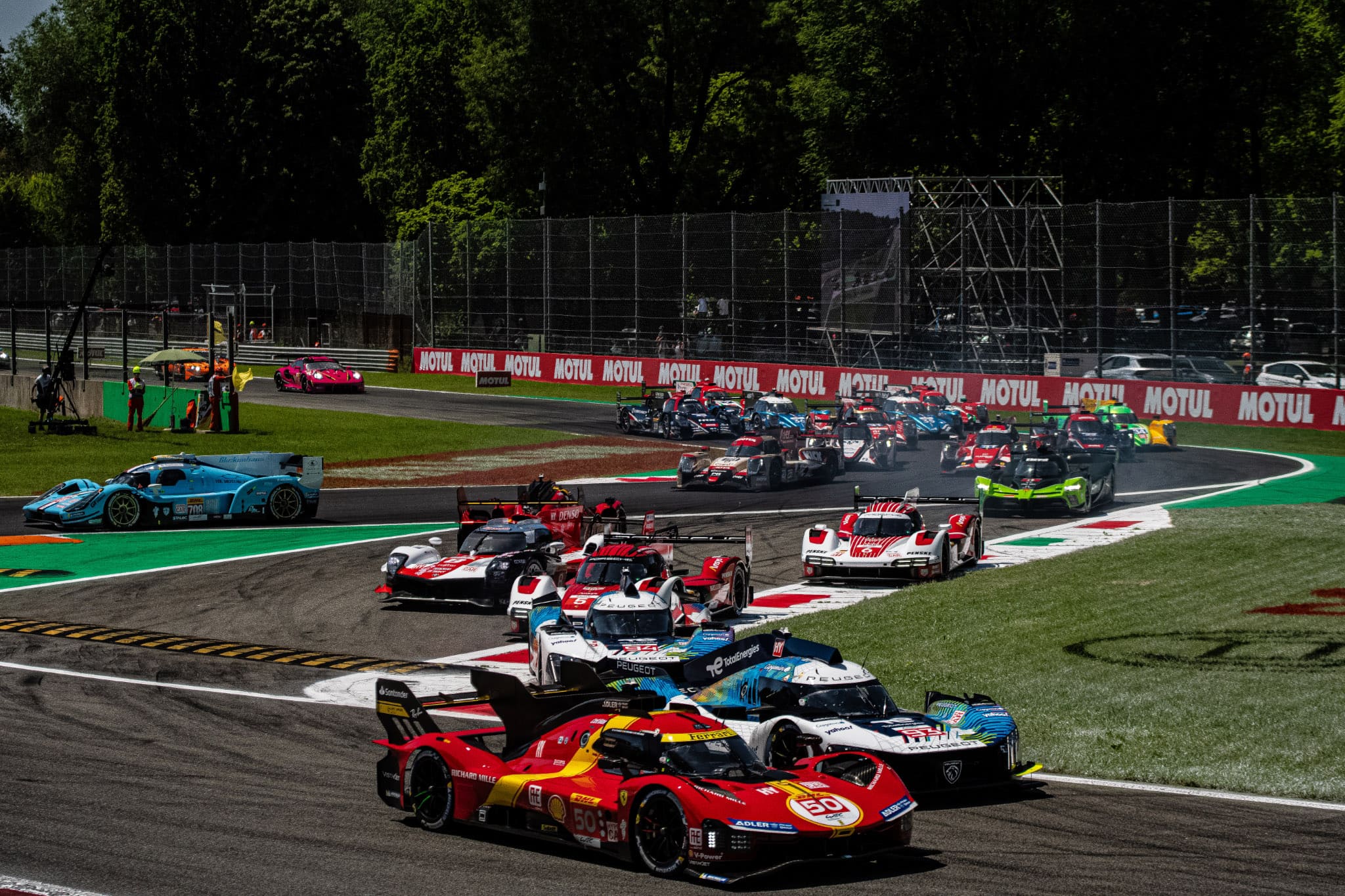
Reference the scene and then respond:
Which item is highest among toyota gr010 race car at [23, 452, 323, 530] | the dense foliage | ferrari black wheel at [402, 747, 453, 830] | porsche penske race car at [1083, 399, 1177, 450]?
the dense foliage

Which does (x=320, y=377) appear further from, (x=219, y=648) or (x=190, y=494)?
(x=219, y=648)

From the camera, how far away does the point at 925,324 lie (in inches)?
2448

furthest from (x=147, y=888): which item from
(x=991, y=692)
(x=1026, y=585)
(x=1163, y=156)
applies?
(x=1163, y=156)

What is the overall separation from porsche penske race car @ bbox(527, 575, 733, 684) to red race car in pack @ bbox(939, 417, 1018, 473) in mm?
19993

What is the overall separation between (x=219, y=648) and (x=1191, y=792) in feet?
45.2

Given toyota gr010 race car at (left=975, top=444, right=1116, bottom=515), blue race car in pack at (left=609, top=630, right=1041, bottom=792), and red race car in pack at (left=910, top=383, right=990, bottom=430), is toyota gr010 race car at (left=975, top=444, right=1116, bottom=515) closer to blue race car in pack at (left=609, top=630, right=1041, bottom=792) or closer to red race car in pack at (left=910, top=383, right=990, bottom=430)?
red race car in pack at (left=910, top=383, right=990, bottom=430)

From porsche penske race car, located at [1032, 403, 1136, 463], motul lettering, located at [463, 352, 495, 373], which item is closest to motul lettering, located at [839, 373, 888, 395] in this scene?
porsche penske race car, located at [1032, 403, 1136, 463]

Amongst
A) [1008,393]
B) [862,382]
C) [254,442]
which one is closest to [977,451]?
[1008,393]

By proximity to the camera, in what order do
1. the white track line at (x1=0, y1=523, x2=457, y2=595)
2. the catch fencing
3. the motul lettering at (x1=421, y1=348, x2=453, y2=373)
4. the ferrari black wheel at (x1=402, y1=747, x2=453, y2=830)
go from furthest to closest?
the motul lettering at (x1=421, y1=348, x2=453, y2=373) < the catch fencing < the white track line at (x1=0, y1=523, x2=457, y2=595) < the ferrari black wheel at (x1=402, y1=747, x2=453, y2=830)

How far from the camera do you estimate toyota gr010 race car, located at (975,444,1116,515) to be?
113 ft

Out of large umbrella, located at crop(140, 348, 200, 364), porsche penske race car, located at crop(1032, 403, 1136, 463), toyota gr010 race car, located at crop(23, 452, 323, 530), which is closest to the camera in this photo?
toyota gr010 race car, located at crop(23, 452, 323, 530)

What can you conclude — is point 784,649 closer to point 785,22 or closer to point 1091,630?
point 1091,630

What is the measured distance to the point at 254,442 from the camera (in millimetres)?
50125

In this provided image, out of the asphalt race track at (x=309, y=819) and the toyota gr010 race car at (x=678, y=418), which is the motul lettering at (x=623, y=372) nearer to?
the toyota gr010 race car at (x=678, y=418)
